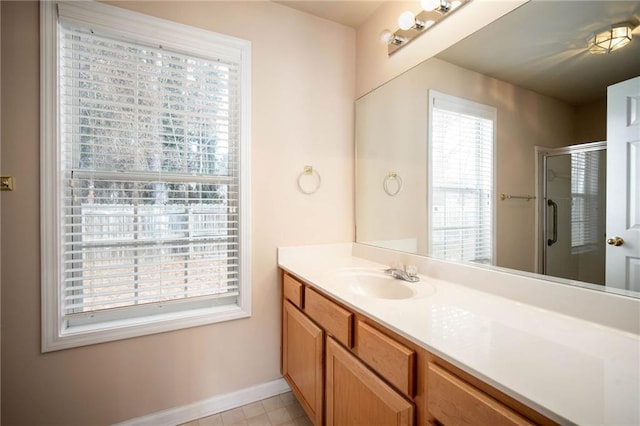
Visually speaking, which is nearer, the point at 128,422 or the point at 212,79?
the point at 128,422

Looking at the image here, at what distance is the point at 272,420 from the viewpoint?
1572 mm

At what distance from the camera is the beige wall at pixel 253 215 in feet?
4.13

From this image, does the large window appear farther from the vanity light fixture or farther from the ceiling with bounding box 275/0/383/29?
the vanity light fixture

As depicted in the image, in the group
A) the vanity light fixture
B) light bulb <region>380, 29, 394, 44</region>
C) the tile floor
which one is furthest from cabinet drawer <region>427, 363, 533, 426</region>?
light bulb <region>380, 29, 394, 44</region>

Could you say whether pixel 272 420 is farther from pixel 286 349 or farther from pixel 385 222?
pixel 385 222

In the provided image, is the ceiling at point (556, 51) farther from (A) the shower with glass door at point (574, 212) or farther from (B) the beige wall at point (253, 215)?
(B) the beige wall at point (253, 215)

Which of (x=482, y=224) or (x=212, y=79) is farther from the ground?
(x=212, y=79)

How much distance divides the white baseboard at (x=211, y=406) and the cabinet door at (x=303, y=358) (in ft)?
0.48

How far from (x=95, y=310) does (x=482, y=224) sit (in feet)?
6.44

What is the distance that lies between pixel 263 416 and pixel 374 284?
3.36 ft

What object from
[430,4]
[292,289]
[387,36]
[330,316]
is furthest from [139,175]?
[430,4]

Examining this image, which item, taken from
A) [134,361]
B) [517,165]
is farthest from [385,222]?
[134,361]

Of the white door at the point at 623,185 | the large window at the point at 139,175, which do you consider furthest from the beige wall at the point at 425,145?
the large window at the point at 139,175

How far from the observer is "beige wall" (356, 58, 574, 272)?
1065 mm
